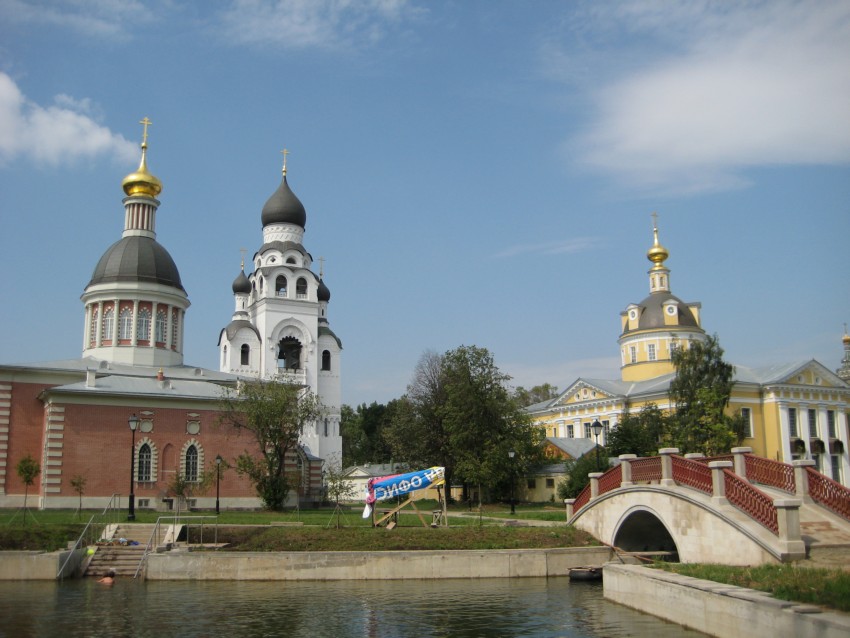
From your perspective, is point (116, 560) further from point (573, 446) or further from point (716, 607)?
point (573, 446)

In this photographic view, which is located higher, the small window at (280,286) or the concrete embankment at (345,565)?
the small window at (280,286)

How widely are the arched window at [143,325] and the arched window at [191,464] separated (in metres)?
10.7

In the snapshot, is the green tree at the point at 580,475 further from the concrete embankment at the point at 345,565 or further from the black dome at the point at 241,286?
the black dome at the point at 241,286

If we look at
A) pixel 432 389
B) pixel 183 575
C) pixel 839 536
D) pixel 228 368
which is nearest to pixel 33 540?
pixel 183 575

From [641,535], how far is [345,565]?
955cm

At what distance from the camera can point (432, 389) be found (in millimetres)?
55312

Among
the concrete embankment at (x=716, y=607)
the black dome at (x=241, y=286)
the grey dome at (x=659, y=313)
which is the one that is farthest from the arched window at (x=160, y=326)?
the grey dome at (x=659, y=313)

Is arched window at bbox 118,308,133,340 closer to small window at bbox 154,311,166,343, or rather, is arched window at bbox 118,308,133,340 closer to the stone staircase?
small window at bbox 154,311,166,343

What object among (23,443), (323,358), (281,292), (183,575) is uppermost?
(281,292)

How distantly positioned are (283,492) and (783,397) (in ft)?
127

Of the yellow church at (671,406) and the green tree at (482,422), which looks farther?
the yellow church at (671,406)

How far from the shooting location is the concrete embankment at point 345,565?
23.7 meters

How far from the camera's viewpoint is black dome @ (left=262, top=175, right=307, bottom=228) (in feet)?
227

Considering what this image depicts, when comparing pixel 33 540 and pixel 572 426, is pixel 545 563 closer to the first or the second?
pixel 33 540
